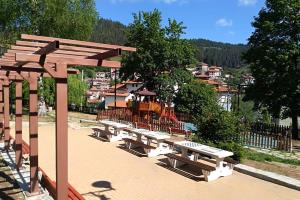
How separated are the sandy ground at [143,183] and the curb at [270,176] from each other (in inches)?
6.7

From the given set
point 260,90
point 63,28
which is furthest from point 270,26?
point 63,28

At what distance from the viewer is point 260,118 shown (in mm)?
49062

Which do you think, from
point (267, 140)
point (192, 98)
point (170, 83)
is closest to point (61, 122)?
point (267, 140)

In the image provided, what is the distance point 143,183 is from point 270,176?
3300mm

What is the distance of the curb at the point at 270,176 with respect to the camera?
9252 mm

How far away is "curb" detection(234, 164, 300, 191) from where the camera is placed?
9252 millimetres

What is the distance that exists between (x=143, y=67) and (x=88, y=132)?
1502cm

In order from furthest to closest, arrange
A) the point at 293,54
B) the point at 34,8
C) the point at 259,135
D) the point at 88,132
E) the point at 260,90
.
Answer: the point at 34,8
the point at 260,90
the point at 293,54
the point at 88,132
the point at 259,135

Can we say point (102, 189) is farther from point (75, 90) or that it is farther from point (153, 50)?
point (75, 90)

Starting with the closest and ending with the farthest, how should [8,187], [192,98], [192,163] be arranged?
[8,187] < [192,163] < [192,98]

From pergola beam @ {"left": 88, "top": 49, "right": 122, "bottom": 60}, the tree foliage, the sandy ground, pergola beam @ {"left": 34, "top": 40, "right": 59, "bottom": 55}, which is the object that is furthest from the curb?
the tree foliage

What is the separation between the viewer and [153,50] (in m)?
34.0

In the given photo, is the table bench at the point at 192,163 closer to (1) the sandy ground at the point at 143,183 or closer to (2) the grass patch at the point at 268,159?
(1) the sandy ground at the point at 143,183

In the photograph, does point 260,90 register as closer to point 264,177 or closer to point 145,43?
point 145,43
